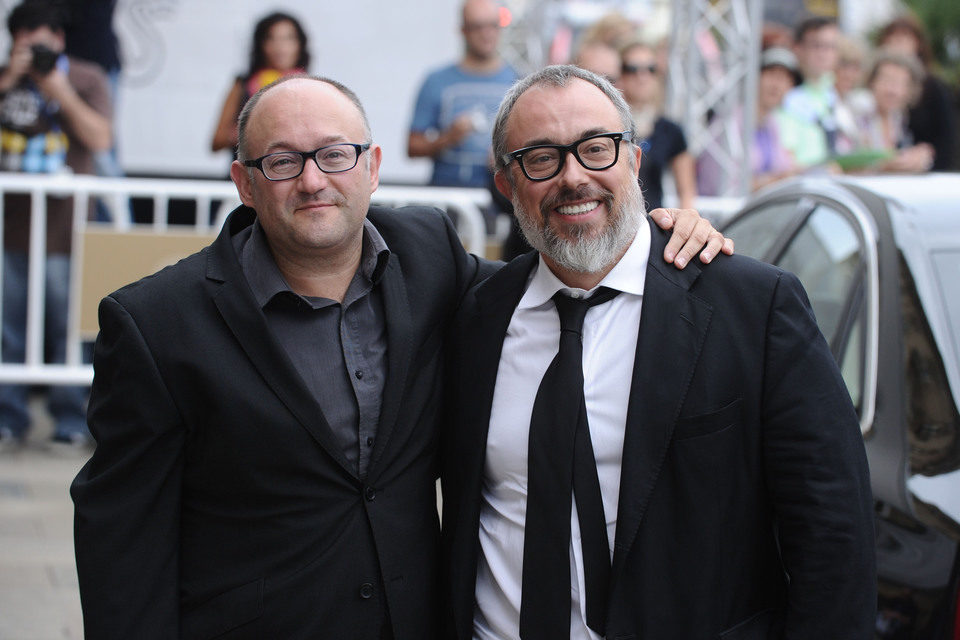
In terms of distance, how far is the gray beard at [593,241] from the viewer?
92.5 inches

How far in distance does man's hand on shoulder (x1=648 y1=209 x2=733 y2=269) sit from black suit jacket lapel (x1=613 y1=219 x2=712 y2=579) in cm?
7

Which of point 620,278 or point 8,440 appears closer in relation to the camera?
point 620,278

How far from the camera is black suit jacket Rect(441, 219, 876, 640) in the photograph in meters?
2.16

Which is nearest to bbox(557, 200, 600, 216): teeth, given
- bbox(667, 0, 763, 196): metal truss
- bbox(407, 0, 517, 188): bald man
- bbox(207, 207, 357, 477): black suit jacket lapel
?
bbox(207, 207, 357, 477): black suit jacket lapel

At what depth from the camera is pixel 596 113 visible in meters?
2.38

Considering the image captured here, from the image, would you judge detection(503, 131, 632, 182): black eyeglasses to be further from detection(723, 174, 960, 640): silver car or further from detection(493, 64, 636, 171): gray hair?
detection(723, 174, 960, 640): silver car

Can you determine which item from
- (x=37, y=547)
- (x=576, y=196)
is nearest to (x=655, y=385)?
(x=576, y=196)

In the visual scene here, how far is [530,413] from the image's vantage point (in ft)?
7.76

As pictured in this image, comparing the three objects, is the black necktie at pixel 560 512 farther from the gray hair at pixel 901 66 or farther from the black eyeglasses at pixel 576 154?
the gray hair at pixel 901 66

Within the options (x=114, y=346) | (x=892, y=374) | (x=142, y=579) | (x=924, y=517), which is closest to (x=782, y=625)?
(x=924, y=517)

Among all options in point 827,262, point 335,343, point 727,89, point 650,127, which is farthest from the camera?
point 727,89

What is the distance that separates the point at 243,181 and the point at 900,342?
1.77m

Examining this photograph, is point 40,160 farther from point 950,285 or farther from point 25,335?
point 950,285

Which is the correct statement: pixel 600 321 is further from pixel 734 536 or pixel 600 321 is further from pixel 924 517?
pixel 924 517
